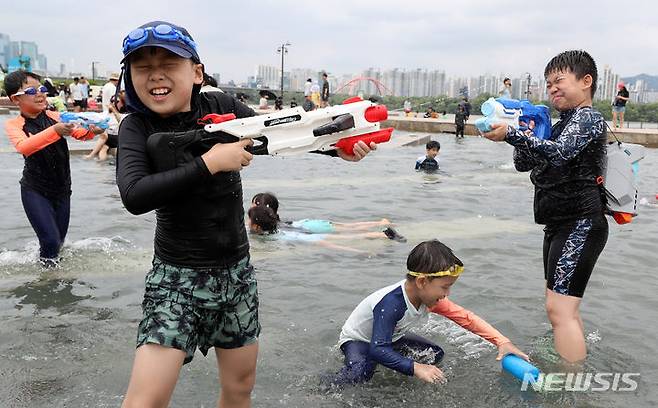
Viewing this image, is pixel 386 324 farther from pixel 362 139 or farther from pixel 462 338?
pixel 362 139

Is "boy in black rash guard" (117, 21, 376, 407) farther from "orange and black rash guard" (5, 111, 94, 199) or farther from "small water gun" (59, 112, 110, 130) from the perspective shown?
"orange and black rash guard" (5, 111, 94, 199)

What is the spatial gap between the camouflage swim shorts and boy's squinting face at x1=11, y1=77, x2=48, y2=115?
3756 millimetres

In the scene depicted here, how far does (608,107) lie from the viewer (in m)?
35.5

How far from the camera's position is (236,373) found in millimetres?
2830

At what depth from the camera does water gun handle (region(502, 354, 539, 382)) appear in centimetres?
387

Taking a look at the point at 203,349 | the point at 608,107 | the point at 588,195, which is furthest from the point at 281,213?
the point at 608,107

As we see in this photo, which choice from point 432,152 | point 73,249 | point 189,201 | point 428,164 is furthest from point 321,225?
point 428,164

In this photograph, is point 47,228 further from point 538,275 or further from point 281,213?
point 538,275

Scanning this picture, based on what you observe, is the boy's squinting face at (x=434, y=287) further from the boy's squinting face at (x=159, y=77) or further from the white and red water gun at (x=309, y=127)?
the boy's squinting face at (x=159, y=77)

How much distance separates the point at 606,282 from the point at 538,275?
651 mm

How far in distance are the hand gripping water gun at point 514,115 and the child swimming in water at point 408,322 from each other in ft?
2.72

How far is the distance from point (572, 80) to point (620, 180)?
70 cm

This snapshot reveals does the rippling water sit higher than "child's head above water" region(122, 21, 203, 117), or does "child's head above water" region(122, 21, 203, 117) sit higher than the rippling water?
"child's head above water" region(122, 21, 203, 117)

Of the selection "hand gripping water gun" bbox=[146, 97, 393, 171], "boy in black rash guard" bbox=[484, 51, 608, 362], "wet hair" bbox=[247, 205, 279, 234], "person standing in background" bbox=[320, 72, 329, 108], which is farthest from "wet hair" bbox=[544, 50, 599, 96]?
"person standing in background" bbox=[320, 72, 329, 108]
